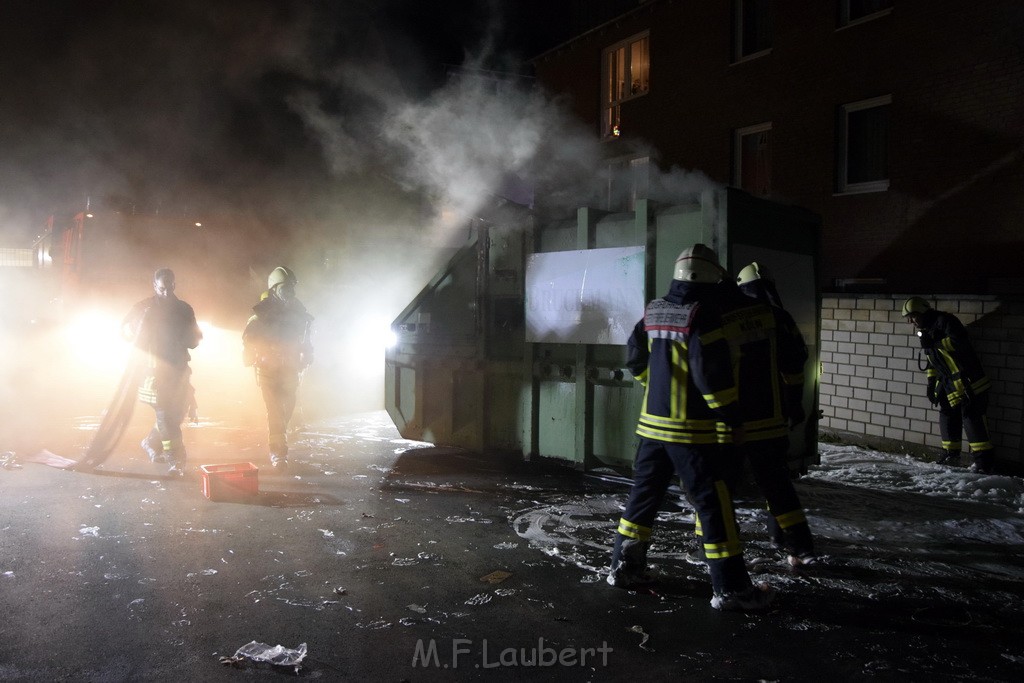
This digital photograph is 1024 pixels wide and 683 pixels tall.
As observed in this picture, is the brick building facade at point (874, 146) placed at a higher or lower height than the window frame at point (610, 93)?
lower

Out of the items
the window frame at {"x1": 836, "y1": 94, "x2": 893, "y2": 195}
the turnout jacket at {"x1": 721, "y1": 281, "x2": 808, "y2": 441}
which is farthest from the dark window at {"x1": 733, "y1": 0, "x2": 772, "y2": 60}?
the turnout jacket at {"x1": 721, "y1": 281, "x2": 808, "y2": 441}

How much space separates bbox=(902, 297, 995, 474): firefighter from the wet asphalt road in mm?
1673

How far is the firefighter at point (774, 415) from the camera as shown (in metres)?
4.06

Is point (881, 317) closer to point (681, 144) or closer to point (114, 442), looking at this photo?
point (681, 144)

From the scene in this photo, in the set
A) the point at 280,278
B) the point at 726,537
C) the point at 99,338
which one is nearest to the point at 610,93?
the point at 280,278

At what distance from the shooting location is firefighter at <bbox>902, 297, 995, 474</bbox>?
21.9 ft

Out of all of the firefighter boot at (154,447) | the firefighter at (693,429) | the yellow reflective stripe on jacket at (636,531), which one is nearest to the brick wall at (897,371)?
the firefighter at (693,429)

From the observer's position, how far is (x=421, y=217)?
51.3ft

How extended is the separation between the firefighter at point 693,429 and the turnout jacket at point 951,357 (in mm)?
4242

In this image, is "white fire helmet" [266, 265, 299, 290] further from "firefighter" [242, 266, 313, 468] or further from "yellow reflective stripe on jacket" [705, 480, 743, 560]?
"yellow reflective stripe on jacket" [705, 480, 743, 560]

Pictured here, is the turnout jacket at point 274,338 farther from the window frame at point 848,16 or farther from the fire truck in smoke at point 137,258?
the window frame at point 848,16

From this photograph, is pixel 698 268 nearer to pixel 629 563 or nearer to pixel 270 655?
pixel 629 563

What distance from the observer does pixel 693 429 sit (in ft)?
11.7

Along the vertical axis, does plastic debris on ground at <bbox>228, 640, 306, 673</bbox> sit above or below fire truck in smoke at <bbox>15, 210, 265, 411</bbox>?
below
